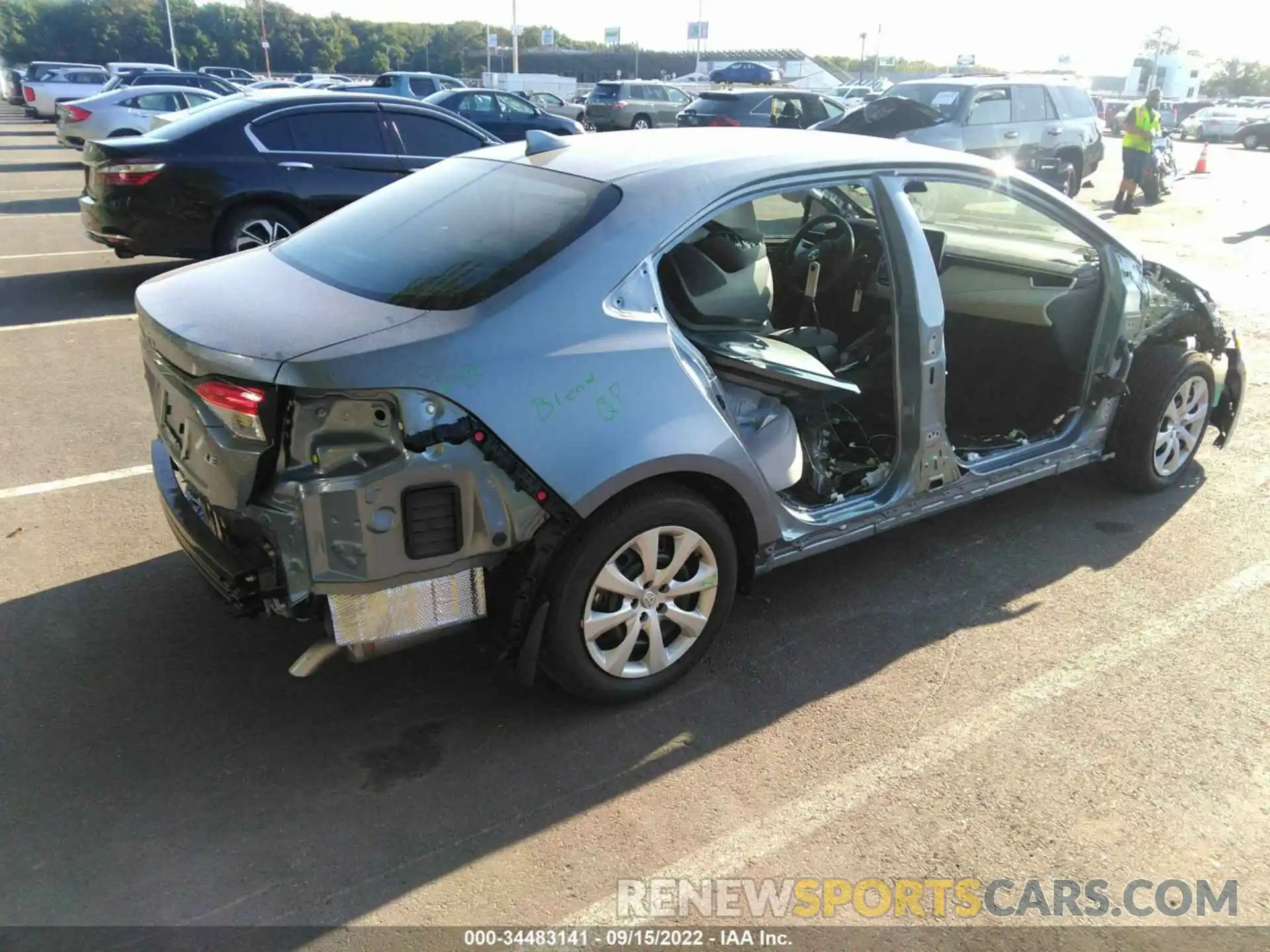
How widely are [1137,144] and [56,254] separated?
14386mm

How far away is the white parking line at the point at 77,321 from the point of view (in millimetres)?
7074

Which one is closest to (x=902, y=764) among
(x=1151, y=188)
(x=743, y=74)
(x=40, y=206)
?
(x=40, y=206)

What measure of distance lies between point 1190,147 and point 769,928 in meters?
38.0

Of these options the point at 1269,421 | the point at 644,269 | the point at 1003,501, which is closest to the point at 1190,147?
the point at 1269,421

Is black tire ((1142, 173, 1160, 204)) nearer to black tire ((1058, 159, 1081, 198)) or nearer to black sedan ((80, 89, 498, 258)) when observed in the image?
black tire ((1058, 159, 1081, 198))

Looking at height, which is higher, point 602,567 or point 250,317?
point 250,317

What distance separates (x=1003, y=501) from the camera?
467cm

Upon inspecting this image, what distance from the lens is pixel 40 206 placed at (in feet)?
42.4

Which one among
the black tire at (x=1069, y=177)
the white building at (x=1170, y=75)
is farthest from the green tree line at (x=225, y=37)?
the black tire at (x=1069, y=177)

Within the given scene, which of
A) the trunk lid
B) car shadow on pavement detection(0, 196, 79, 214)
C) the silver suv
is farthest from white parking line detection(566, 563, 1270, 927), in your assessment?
the silver suv

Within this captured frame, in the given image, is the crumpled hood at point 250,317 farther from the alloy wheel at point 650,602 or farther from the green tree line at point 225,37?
the green tree line at point 225,37

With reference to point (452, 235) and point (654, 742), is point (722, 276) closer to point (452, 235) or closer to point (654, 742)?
point (452, 235)

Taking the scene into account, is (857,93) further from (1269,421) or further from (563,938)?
(563,938)

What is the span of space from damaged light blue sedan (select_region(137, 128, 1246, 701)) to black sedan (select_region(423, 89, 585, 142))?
44.5 feet
